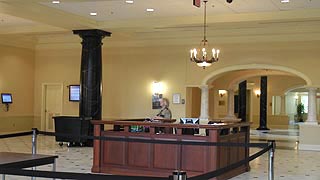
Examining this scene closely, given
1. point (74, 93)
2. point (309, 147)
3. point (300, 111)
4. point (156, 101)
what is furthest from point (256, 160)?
point (300, 111)

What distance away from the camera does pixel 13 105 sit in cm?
1664

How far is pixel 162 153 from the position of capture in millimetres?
7926

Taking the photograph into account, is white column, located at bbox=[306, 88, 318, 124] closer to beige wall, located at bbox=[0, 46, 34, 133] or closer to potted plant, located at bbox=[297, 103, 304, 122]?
beige wall, located at bbox=[0, 46, 34, 133]

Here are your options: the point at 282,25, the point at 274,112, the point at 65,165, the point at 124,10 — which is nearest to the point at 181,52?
the point at 282,25

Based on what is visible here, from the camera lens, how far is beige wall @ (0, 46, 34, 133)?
16.2 m

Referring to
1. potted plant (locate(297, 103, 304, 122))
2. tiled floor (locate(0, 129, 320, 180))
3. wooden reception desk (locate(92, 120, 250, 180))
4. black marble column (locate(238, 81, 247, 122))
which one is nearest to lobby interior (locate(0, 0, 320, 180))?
tiled floor (locate(0, 129, 320, 180))

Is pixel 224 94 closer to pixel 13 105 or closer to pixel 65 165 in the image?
pixel 13 105

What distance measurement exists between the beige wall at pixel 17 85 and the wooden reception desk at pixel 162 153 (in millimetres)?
8910

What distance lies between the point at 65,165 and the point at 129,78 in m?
6.96

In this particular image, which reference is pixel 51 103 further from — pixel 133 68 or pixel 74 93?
pixel 133 68

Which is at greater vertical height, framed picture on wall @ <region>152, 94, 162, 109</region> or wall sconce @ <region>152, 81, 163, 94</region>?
wall sconce @ <region>152, 81, 163, 94</region>

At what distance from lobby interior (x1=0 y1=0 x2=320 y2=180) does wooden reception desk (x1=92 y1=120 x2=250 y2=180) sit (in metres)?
0.67

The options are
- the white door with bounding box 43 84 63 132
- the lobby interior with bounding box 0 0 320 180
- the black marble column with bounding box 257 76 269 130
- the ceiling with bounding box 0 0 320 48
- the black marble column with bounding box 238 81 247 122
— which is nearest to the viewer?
the ceiling with bounding box 0 0 320 48

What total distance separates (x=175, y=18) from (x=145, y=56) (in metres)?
4.25
